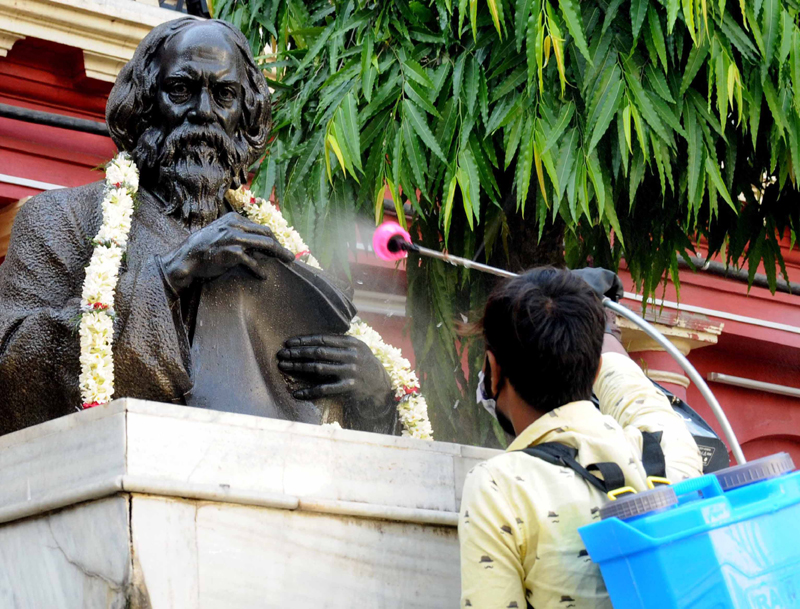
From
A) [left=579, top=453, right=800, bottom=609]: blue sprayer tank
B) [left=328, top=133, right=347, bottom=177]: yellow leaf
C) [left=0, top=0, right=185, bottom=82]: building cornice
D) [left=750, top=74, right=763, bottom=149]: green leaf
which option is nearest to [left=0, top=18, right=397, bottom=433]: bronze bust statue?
[left=579, top=453, right=800, bottom=609]: blue sprayer tank

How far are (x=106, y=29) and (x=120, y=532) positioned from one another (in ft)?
20.4

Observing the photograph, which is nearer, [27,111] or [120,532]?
[120,532]

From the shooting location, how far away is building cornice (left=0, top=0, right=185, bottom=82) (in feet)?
25.5

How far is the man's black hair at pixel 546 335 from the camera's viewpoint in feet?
6.49

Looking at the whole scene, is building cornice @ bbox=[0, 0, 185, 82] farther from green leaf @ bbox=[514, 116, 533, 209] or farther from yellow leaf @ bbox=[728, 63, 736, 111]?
yellow leaf @ bbox=[728, 63, 736, 111]

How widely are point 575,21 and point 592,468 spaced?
3.18 metres

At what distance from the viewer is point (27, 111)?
7.61 metres

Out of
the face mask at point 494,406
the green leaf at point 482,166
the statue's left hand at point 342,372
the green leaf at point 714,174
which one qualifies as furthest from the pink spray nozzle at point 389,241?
the green leaf at point 714,174

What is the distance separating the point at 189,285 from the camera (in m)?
2.91

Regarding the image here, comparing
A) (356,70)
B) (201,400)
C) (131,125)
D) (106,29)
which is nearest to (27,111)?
(106,29)

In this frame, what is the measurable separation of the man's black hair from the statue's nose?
1302mm

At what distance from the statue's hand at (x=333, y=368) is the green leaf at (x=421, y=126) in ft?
6.13

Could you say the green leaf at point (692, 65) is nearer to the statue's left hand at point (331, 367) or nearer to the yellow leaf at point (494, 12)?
the yellow leaf at point (494, 12)

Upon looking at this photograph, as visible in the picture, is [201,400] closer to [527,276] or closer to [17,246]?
[17,246]
